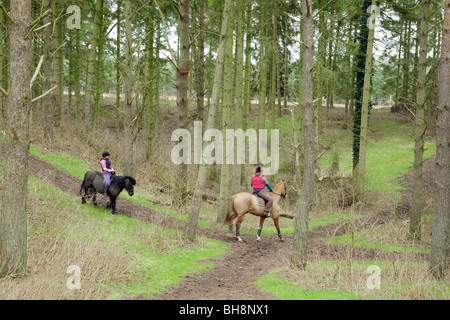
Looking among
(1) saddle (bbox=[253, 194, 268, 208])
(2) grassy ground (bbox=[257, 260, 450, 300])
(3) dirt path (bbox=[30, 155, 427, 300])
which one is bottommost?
(3) dirt path (bbox=[30, 155, 427, 300])

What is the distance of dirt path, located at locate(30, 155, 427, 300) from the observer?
8.86m

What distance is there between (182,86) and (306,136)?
304 inches

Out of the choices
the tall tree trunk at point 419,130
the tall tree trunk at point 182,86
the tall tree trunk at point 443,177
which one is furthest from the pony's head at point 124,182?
the tall tree trunk at point 419,130

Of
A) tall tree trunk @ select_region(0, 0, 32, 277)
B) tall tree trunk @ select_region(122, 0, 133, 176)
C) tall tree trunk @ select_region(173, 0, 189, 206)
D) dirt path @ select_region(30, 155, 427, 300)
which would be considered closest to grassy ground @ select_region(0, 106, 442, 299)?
dirt path @ select_region(30, 155, 427, 300)

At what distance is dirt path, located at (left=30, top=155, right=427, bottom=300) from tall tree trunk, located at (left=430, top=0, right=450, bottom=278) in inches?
43.1

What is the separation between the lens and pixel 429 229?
14977 mm

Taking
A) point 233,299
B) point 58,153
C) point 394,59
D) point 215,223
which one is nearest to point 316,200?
point 215,223

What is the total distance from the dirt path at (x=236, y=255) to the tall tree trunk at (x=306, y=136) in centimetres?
63

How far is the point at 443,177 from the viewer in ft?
32.7

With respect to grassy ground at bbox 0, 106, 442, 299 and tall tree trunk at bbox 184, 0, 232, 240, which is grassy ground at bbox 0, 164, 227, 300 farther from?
tall tree trunk at bbox 184, 0, 232, 240

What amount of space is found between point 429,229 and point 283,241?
500cm

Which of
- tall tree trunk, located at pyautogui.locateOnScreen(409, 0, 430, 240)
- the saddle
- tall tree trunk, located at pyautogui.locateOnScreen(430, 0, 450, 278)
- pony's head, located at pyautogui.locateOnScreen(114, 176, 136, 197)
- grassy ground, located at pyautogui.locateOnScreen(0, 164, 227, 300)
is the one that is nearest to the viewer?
grassy ground, located at pyautogui.locateOnScreen(0, 164, 227, 300)

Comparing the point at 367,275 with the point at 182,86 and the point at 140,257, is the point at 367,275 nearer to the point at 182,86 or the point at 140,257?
the point at 140,257

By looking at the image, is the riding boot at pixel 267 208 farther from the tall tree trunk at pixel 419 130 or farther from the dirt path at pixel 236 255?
the tall tree trunk at pixel 419 130
